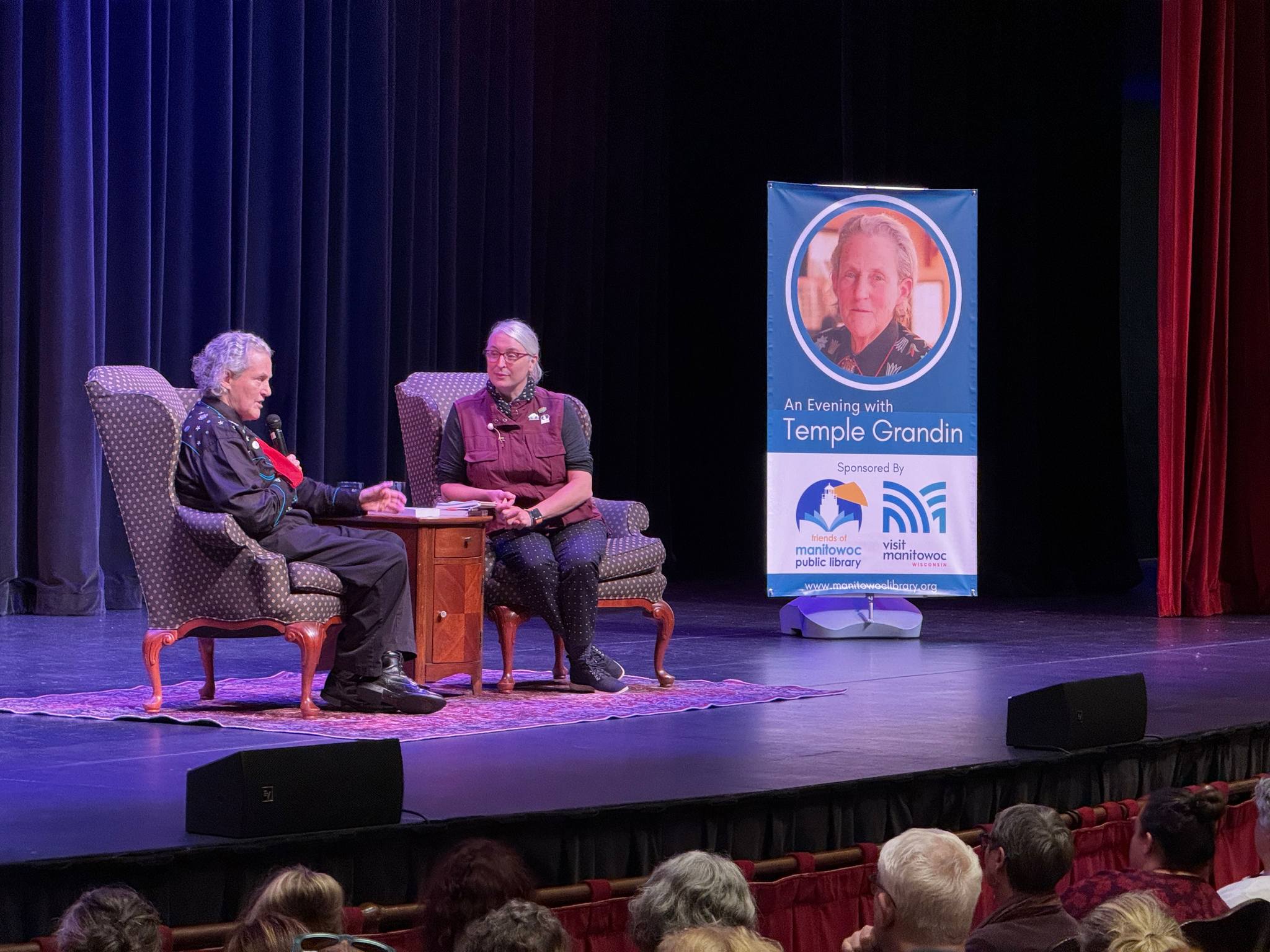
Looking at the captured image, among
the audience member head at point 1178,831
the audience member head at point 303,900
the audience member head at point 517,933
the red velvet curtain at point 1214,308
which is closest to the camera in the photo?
the audience member head at point 517,933

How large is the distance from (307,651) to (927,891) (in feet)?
7.79

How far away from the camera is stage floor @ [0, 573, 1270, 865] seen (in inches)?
121

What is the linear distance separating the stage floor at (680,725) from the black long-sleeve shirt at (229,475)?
569mm

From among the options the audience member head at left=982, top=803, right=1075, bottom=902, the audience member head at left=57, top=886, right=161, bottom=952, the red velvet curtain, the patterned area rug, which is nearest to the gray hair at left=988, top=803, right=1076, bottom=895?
the audience member head at left=982, top=803, right=1075, bottom=902

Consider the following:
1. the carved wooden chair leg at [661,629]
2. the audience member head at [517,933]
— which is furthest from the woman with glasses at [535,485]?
the audience member head at [517,933]

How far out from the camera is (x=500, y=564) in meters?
4.92

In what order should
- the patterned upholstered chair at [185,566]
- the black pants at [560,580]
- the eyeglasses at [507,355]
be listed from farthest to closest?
the eyeglasses at [507,355]
the black pants at [560,580]
the patterned upholstered chair at [185,566]

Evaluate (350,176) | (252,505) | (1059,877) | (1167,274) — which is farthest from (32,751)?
(1167,274)

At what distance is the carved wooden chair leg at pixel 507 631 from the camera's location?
4895mm

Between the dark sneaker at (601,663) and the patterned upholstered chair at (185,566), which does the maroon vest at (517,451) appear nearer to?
the dark sneaker at (601,663)

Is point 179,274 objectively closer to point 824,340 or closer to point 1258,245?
point 824,340

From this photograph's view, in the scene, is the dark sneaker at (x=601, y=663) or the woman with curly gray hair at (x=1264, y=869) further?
the dark sneaker at (x=601, y=663)

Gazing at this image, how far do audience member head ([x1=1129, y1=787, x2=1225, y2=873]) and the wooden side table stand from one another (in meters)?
2.28

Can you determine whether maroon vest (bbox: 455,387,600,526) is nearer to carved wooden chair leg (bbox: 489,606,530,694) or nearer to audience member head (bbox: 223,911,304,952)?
carved wooden chair leg (bbox: 489,606,530,694)
